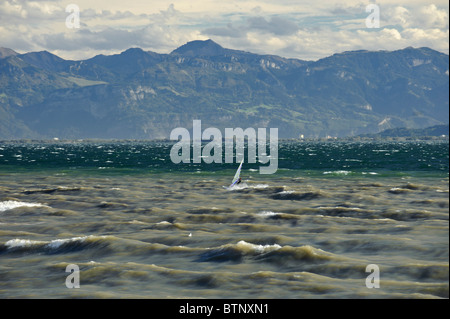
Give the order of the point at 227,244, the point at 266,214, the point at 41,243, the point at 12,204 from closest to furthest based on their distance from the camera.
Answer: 1. the point at 227,244
2. the point at 41,243
3. the point at 266,214
4. the point at 12,204

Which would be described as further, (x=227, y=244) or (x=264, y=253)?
(x=227, y=244)

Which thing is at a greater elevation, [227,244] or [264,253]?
[227,244]

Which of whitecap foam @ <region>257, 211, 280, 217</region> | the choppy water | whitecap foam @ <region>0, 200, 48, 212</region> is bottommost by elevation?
the choppy water

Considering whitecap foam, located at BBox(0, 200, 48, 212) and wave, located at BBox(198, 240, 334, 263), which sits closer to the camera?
wave, located at BBox(198, 240, 334, 263)

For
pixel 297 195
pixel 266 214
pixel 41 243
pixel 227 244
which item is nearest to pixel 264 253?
pixel 227 244

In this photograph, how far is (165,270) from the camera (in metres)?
22.5

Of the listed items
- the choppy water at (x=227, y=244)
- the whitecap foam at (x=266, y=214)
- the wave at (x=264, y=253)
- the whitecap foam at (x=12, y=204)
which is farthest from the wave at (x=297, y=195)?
the wave at (x=264, y=253)

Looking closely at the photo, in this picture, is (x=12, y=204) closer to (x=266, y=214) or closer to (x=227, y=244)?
(x=266, y=214)

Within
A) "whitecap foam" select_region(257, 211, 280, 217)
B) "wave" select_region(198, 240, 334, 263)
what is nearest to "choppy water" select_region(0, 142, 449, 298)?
"wave" select_region(198, 240, 334, 263)

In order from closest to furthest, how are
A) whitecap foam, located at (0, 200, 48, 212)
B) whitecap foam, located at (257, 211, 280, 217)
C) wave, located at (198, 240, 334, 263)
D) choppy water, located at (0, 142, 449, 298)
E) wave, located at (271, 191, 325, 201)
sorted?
1. choppy water, located at (0, 142, 449, 298)
2. wave, located at (198, 240, 334, 263)
3. whitecap foam, located at (257, 211, 280, 217)
4. whitecap foam, located at (0, 200, 48, 212)
5. wave, located at (271, 191, 325, 201)

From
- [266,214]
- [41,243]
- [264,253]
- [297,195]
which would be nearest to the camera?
[264,253]

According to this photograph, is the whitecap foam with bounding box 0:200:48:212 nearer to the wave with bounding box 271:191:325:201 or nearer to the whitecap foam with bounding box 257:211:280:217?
the whitecap foam with bounding box 257:211:280:217
